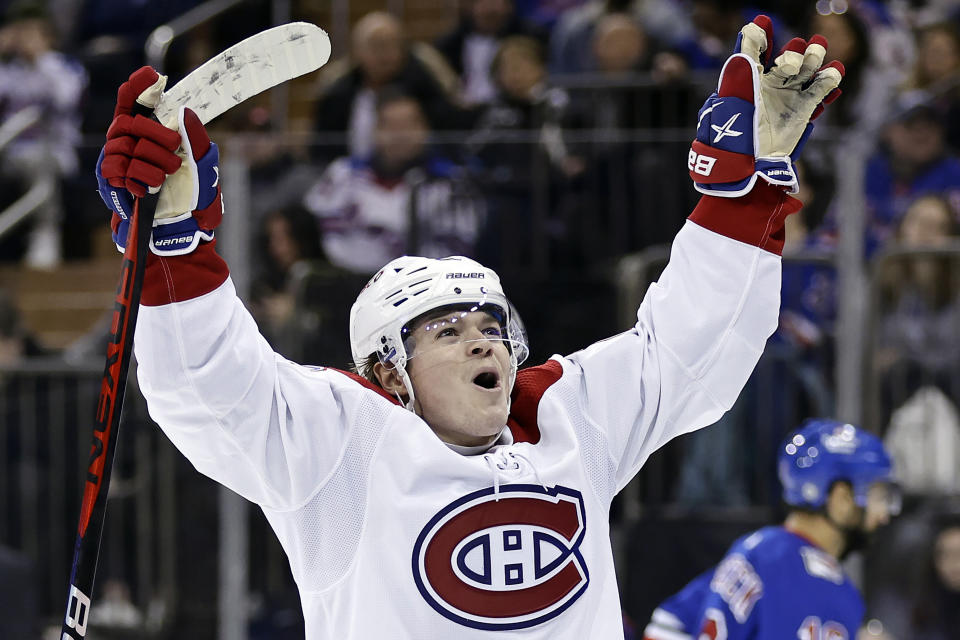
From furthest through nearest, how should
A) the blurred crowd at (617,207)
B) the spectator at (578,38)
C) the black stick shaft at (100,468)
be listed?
the spectator at (578,38), the blurred crowd at (617,207), the black stick shaft at (100,468)

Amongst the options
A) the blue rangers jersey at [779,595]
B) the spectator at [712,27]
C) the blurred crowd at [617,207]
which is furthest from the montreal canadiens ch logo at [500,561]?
the spectator at [712,27]

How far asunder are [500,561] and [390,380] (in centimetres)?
50

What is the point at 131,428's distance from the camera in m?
5.87

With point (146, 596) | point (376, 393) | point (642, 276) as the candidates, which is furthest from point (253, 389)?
point (146, 596)

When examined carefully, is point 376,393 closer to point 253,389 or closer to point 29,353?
point 253,389

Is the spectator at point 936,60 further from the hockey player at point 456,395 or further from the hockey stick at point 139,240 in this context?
the hockey stick at point 139,240

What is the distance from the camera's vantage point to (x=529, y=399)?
114 inches

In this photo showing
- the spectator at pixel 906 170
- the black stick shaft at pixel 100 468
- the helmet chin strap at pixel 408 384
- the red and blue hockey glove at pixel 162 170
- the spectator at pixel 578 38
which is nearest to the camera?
the red and blue hockey glove at pixel 162 170

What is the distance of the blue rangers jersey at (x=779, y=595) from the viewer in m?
4.07

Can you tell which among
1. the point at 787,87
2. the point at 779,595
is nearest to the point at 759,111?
the point at 787,87

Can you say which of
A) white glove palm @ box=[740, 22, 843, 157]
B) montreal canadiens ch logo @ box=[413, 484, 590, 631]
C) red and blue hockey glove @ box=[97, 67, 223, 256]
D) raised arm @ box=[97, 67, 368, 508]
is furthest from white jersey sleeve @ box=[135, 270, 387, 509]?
white glove palm @ box=[740, 22, 843, 157]

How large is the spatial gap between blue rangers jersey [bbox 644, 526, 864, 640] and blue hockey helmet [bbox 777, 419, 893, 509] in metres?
0.16

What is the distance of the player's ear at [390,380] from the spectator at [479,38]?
4.59m

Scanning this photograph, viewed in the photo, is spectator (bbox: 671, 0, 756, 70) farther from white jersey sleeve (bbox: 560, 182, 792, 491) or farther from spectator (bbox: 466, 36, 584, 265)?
white jersey sleeve (bbox: 560, 182, 792, 491)
